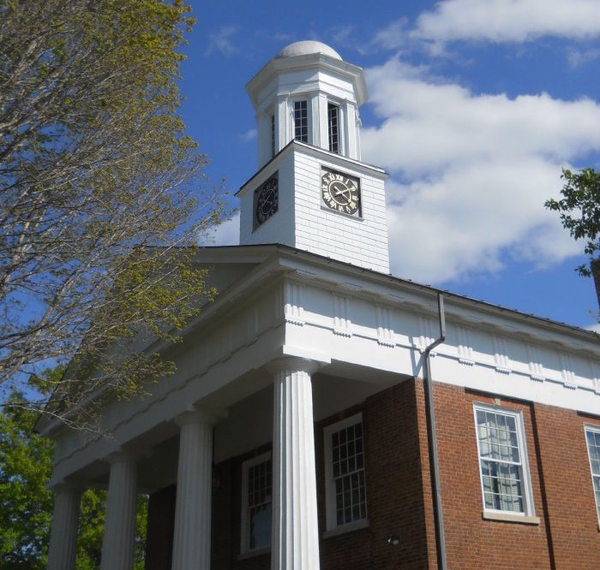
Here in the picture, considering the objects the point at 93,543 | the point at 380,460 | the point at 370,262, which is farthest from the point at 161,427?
the point at 93,543

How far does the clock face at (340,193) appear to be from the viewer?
2409cm

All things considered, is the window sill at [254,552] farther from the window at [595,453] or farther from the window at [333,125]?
the window at [333,125]

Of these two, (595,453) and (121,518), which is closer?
(595,453)

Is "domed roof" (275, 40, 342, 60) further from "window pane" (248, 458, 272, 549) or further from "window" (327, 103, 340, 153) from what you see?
"window pane" (248, 458, 272, 549)

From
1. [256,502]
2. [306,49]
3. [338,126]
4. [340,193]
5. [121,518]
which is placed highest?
[306,49]

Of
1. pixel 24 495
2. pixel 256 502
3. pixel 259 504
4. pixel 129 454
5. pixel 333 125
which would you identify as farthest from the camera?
pixel 24 495

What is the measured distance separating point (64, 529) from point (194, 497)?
9.39m

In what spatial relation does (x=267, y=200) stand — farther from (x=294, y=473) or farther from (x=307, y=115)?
(x=294, y=473)

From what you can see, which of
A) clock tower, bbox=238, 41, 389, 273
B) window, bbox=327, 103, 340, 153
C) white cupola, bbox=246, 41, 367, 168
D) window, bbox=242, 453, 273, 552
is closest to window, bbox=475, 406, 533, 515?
window, bbox=242, 453, 273, 552

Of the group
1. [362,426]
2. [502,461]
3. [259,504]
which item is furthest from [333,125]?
[502,461]

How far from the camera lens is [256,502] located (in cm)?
2244

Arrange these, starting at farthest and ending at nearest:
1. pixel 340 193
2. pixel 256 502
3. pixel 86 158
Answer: pixel 340 193 → pixel 256 502 → pixel 86 158

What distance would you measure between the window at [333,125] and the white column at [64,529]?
43.1ft

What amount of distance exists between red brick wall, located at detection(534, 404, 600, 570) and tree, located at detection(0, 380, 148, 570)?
2275 centimetres
